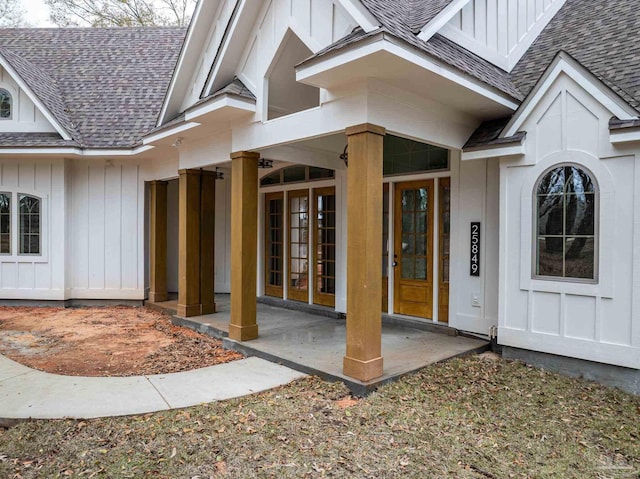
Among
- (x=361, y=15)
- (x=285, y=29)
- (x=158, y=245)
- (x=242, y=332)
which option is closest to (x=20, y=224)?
(x=158, y=245)

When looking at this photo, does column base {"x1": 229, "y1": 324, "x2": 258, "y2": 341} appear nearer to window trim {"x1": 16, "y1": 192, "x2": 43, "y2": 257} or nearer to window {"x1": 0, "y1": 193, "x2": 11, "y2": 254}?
window trim {"x1": 16, "y1": 192, "x2": 43, "y2": 257}

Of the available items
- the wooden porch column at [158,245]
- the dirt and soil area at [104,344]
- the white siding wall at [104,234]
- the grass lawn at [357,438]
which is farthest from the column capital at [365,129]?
the white siding wall at [104,234]

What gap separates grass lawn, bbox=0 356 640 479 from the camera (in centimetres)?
323

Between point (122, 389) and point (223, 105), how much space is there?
11.8ft

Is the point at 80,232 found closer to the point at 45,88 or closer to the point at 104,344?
the point at 45,88

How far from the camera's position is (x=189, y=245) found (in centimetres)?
795

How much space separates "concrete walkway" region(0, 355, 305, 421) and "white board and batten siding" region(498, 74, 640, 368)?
290cm

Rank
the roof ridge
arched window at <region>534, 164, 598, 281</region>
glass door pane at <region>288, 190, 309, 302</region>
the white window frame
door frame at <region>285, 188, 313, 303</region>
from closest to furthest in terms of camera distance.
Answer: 1. the white window frame
2. arched window at <region>534, 164, 598, 281</region>
3. door frame at <region>285, 188, 313, 303</region>
4. glass door pane at <region>288, 190, 309, 302</region>
5. the roof ridge

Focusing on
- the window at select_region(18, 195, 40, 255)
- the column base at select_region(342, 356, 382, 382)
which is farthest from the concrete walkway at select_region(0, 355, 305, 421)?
the window at select_region(18, 195, 40, 255)

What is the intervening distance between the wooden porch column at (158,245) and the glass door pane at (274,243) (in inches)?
87.6

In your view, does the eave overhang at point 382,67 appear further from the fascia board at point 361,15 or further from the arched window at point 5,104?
the arched window at point 5,104

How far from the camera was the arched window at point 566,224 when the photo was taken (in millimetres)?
4980

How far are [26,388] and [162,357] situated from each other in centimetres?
165

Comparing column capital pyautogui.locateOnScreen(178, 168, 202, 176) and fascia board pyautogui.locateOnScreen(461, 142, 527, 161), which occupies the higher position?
column capital pyautogui.locateOnScreen(178, 168, 202, 176)
